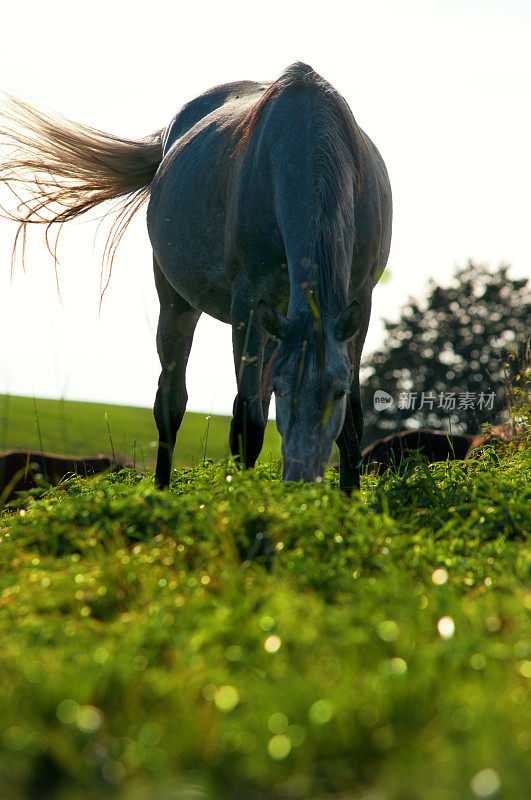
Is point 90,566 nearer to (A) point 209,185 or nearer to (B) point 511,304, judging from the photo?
(A) point 209,185

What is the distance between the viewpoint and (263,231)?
A: 433 centimetres

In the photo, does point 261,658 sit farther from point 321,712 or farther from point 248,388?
point 248,388

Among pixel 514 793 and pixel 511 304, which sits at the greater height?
pixel 511 304

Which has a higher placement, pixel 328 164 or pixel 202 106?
pixel 202 106

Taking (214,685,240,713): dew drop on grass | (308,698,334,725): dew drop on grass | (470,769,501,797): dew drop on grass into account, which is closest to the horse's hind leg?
(214,685,240,713): dew drop on grass

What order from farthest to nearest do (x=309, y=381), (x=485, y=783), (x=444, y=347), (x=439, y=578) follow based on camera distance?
(x=444, y=347) → (x=309, y=381) → (x=439, y=578) → (x=485, y=783)

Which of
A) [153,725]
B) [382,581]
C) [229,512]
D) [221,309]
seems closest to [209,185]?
[221,309]

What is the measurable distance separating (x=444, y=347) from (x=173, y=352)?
1533 centimetres

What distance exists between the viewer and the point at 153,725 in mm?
1418

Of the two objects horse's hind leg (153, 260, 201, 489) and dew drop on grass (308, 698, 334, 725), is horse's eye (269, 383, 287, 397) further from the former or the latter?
horse's hind leg (153, 260, 201, 489)

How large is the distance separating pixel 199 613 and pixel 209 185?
3.88 meters

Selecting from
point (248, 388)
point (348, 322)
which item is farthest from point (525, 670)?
point (248, 388)

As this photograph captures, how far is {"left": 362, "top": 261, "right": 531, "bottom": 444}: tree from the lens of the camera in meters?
18.9

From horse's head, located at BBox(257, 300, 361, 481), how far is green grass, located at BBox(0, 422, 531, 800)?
11.9 inches
